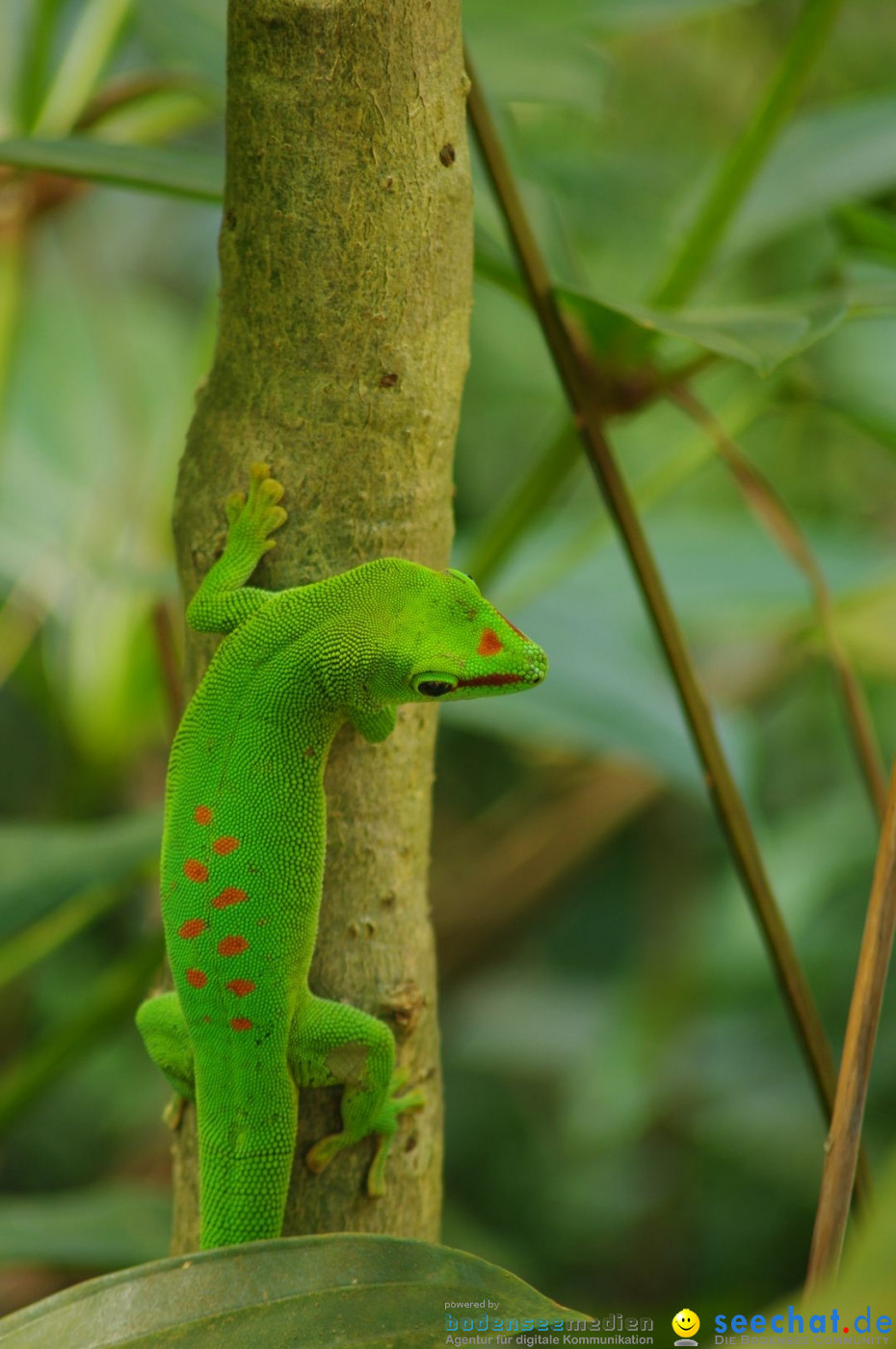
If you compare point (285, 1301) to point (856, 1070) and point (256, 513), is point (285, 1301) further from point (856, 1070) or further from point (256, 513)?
point (256, 513)

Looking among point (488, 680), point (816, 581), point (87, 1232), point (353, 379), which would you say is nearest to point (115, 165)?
point (353, 379)

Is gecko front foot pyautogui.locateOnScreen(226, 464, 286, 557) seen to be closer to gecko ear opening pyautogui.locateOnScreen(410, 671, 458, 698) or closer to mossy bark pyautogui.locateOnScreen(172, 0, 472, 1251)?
mossy bark pyautogui.locateOnScreen(172, 0, 472, 1251)

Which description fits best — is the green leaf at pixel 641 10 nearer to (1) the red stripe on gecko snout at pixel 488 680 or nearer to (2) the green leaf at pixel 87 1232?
A: (1) the red stripe on gecko snout at pixel 488 680

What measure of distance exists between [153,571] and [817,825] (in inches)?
72.0

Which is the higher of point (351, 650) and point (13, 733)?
point (13, 733)

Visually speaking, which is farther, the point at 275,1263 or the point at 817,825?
the point at 817,825

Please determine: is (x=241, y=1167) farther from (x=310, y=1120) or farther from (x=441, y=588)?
(x=441, y=588)

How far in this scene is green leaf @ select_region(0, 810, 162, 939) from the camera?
152 centimetres

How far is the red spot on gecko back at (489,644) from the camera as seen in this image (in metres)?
1.12

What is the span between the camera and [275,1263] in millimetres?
893

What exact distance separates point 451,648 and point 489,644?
0.13 feet

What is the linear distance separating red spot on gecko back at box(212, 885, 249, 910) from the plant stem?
1019 mm

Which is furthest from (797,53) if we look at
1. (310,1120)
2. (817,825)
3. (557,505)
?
(557,505)

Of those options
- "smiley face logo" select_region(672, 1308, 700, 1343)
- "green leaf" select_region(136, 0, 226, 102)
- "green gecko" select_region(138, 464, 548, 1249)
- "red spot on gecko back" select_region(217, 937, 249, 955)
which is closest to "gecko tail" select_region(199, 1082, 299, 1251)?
"green gecko" select_region(138, 464, 548, 1249)
